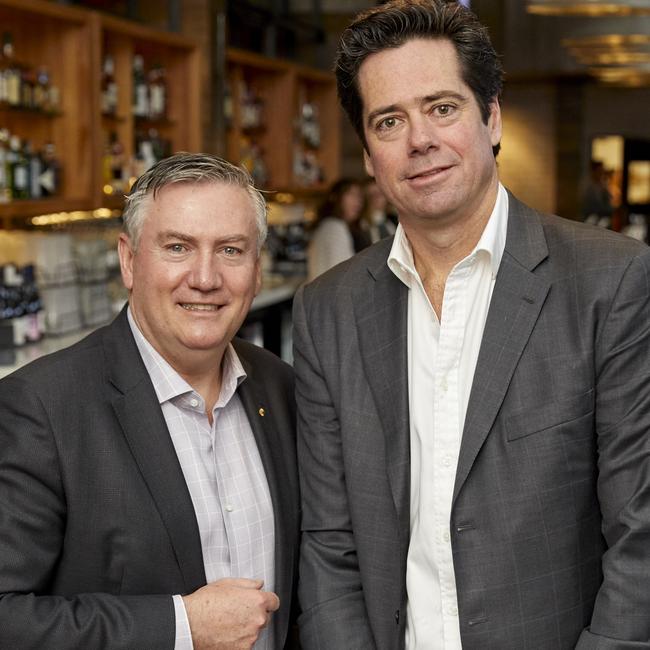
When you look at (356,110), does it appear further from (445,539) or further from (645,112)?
(645,112)

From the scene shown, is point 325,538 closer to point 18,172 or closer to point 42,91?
point 18,172

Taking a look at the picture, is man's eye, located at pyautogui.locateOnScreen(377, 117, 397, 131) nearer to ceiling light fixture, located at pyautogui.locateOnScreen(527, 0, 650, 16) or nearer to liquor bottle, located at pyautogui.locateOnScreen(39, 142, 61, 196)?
liquor bottle, located at pyautogui.locateOnScreen(39, 142, 61, 196)

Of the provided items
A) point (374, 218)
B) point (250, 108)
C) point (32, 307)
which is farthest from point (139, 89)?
point (374, 218)

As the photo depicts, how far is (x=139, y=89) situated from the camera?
6.50m

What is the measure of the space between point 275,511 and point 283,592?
0.16 m

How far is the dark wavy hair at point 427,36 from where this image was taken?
5.98ft

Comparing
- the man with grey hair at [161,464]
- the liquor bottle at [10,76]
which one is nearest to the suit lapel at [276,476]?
the man with grey hair at [161,464]

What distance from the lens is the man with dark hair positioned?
1701 mm

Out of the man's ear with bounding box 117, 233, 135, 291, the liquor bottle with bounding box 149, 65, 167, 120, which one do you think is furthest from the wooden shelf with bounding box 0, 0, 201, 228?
the man's ear with bounding box 117, 233, 135, 291

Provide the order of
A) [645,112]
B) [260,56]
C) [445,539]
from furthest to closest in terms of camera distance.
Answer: [645,112]
[260,56]
[445,539]

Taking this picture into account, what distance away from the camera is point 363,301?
1.98 m

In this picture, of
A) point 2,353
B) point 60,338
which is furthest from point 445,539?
point 60,338

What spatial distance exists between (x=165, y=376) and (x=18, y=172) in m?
3.63

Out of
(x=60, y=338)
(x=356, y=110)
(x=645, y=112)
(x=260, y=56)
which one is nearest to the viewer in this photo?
(x=356, y=110)
